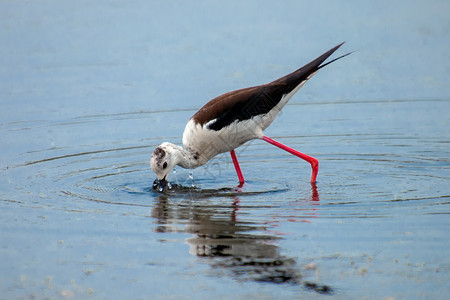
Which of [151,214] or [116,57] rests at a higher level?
[116,57]

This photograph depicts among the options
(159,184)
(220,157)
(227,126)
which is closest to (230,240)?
(159,184)

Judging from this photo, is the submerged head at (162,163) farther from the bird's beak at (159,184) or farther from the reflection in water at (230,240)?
the reflection in water at (230,240)

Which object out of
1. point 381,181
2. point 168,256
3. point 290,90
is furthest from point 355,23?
point 168,256

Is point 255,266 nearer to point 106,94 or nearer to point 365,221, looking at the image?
point 365,221

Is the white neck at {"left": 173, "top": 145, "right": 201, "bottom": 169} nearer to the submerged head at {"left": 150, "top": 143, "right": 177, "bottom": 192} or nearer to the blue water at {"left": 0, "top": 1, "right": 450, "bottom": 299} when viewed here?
the submerged head at {"left": 150, "top": 143, "right": 177, "bottom": 192}

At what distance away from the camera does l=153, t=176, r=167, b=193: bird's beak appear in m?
9.56

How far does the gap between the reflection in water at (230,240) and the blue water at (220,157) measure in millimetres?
24

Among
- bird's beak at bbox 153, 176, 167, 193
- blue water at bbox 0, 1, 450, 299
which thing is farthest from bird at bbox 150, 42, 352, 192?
blue water at bbox 0, 1, 450, 299

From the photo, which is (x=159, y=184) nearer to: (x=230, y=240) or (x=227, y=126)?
(x=227, y=126)

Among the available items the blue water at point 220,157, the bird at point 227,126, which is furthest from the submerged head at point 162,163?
the blue water at point 220,157

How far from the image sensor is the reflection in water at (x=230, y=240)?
20.7 ft

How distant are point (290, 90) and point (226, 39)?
20.2 ft

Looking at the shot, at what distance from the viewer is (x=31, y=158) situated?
35.7ft

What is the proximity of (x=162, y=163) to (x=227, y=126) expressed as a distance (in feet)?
3.05
